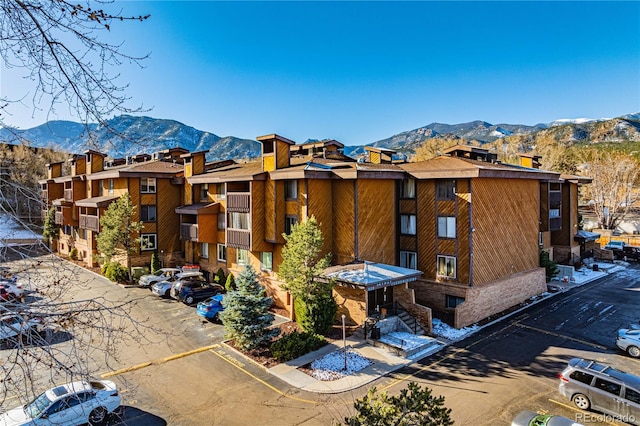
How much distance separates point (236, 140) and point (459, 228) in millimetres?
166013

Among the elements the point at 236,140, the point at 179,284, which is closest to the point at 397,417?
the point at 179,284

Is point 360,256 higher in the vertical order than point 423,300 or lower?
higher

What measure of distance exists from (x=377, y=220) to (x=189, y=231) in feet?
47.7

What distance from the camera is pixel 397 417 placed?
254 inches

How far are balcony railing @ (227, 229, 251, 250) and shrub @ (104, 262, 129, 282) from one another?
429 inches

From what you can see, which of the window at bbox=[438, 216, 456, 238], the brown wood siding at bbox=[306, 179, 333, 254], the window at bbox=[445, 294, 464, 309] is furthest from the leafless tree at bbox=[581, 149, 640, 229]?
the brown wood siding at bbox=[306, 179, 333, 254]

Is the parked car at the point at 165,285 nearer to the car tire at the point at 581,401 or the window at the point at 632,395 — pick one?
the car tire at the point at 581,401

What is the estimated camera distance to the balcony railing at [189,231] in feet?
95.2

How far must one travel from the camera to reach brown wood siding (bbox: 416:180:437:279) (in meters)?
24.2

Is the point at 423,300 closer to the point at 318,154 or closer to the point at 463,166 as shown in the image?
the point at 463,166

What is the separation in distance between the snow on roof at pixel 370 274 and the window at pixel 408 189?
5.62 metres

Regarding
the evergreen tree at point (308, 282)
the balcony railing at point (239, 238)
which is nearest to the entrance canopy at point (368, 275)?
the evergreen tree at point (308, 282)

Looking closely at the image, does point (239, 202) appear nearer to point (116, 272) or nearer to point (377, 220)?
point (377, 220)

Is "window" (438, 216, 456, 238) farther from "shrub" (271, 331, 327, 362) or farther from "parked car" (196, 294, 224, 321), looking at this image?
"parked car" (196, 294, 224, 321)
